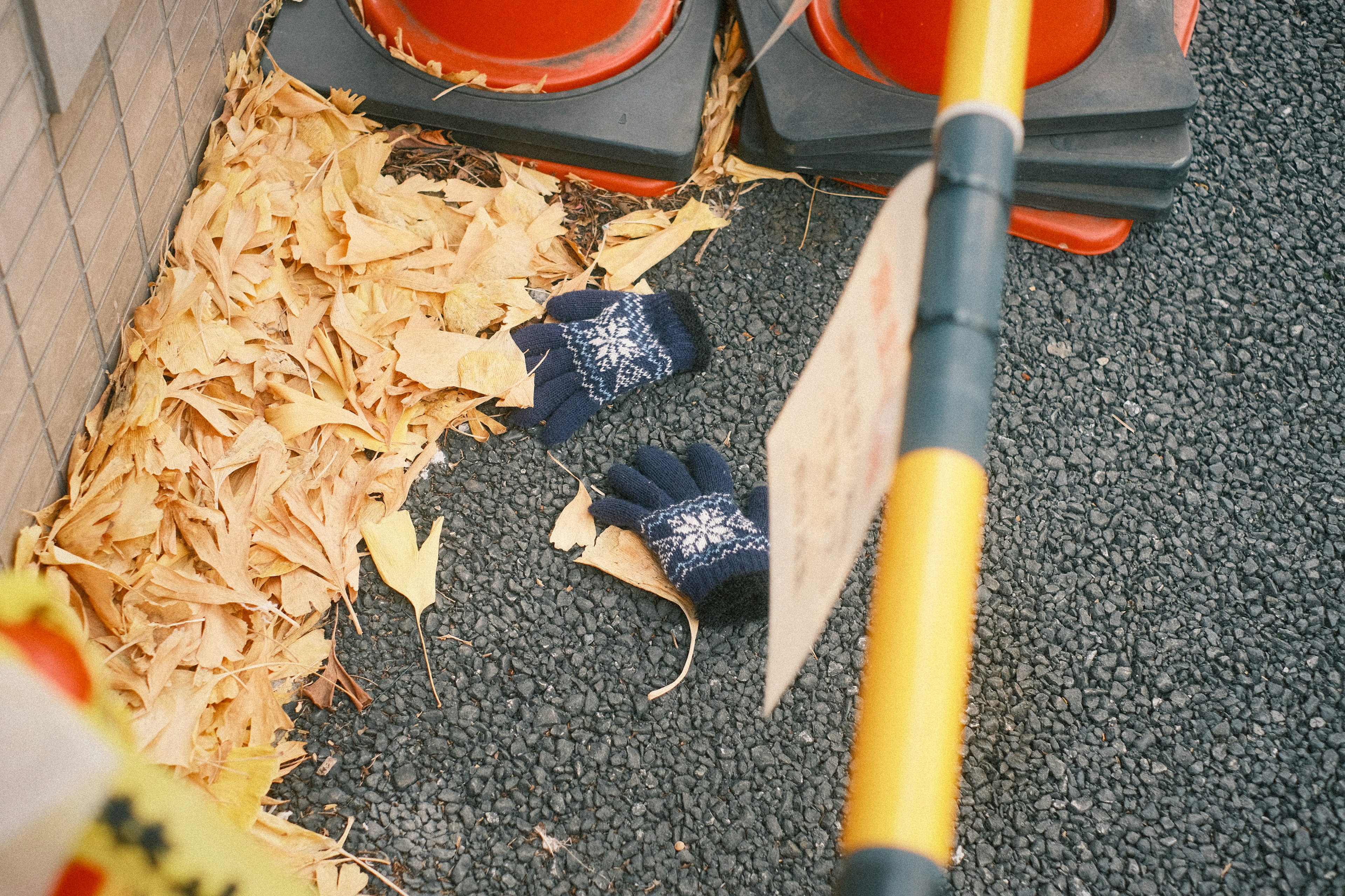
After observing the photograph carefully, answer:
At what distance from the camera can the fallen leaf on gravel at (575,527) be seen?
198cm

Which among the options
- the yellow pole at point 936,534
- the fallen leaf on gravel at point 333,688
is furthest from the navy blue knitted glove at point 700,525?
the yellow pole at point 936,534

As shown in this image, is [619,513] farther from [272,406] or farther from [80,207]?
[80,207]

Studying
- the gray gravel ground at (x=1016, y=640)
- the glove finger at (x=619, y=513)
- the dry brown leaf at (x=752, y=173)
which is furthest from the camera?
the dry brown leaf at (x=752, y=173)

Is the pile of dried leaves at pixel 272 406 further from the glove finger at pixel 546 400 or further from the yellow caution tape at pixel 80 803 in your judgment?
the yellow caution tape at pixel 80 803

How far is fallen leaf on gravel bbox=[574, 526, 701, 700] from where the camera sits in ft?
6.33

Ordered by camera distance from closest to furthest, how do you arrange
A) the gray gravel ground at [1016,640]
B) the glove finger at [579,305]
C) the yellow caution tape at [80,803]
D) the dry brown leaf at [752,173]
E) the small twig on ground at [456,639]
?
the yellow caution tape at [80,803] < the gray gravel ground at [1016,640] < the small twig on ground at [456,639] < the glove finger at [579,305] < the dry brown leaf at [752,173]

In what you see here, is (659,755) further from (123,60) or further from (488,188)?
(123,60)

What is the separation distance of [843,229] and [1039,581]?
927 mm

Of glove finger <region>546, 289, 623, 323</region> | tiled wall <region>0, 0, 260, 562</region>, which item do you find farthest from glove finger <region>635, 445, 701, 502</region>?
tiled wall <region>0, 0, 260, 562</region>

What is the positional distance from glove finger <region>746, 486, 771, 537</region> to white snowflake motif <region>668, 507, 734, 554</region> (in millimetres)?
87

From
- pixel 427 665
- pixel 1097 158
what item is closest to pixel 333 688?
pixel 427 665

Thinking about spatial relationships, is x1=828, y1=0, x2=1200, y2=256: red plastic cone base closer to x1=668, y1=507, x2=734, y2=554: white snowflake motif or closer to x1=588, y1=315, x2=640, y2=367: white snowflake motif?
x1=588, y1=315, x2=640, y2=367: white snowflake motif

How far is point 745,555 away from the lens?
1910 mm

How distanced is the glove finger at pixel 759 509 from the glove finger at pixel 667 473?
112mm
